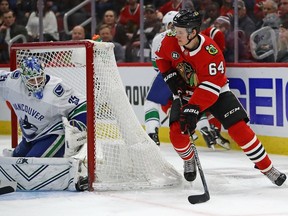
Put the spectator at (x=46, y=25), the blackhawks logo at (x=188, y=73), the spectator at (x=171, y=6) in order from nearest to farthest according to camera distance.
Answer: the blackhawks logo at (x=188, y=73)
the spectator at (x=171, y=6)
the spectator at (x=46, y=25)

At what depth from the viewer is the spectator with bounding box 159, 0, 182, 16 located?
27.0 ft

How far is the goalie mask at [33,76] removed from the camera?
530 centimetres

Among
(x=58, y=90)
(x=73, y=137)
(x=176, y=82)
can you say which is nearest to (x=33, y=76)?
(x=58, y=90)

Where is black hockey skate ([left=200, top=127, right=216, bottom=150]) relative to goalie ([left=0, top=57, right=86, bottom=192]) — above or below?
below

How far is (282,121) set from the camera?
7.09 metres

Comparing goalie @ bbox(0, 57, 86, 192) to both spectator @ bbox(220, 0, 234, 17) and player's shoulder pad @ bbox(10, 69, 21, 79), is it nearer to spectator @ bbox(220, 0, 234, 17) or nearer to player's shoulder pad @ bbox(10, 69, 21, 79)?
player's shoulder pad @ bbox(10, 69, 21, 79)

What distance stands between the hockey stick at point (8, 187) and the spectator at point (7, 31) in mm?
4654

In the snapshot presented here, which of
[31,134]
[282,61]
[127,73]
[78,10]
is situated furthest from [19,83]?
[78,10]

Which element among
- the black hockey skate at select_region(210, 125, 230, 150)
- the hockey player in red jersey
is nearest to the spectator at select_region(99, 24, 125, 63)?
the black hockey skate at select_region(210, 125, 230, 150)

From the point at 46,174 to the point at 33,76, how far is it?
58 centimetres

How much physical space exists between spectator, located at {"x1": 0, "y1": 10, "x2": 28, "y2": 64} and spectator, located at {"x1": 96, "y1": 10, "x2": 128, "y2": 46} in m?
1.15

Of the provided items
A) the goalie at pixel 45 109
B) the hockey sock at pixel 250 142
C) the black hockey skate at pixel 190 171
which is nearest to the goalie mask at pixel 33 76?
the goalie at pixel 45 109

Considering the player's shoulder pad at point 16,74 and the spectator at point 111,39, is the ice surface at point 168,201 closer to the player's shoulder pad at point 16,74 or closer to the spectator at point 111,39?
the player's shoulder pad at point 16,74

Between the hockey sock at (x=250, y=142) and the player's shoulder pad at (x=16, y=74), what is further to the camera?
the player's shoulder pad at (x=16, y=74)
